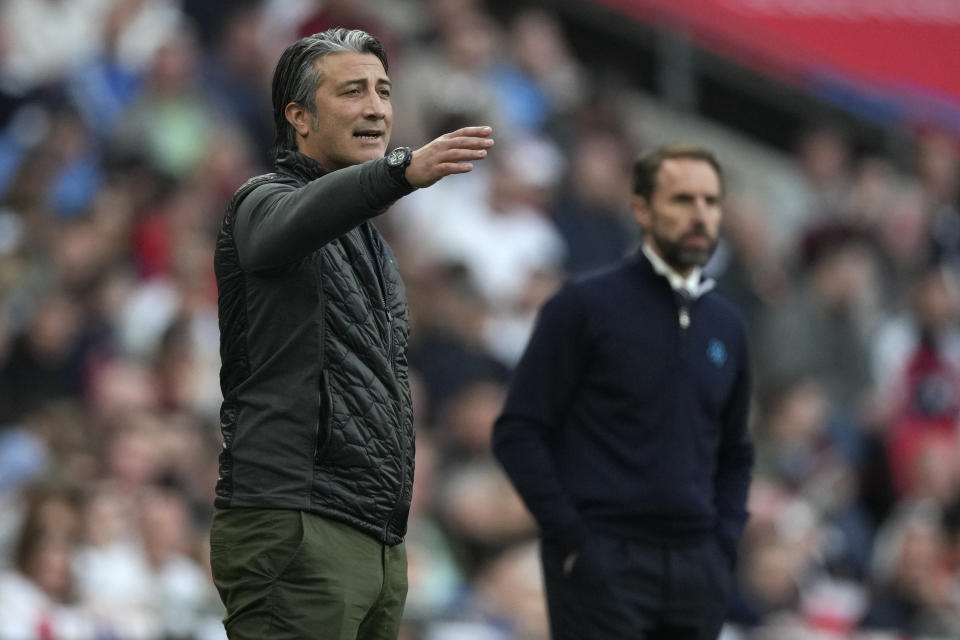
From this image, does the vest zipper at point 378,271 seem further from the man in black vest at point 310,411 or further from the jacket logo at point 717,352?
the jacket logo at point 717,352

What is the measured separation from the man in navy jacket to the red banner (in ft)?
24.7

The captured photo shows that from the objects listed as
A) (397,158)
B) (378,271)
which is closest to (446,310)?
(378,271)

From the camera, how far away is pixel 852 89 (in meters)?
13.5

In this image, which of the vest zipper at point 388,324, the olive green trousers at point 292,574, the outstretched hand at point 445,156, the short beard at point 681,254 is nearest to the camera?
the outstretched hand at point 445,156

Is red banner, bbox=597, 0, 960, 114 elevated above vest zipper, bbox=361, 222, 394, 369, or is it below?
above

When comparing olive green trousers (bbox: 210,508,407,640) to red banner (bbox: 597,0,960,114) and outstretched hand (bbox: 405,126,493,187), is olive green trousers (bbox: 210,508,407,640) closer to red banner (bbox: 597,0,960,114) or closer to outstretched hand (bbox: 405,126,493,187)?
outstretched hand (bbox: 405,126,493,187)

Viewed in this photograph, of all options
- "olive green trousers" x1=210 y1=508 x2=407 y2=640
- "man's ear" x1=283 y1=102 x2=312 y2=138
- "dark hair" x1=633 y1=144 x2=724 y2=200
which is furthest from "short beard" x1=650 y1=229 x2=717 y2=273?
"olive green trousers" x1=210 y1=508 x2=407 y2=640

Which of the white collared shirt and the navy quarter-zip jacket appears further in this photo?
the white collared shirt

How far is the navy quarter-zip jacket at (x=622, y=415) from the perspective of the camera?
5258mm

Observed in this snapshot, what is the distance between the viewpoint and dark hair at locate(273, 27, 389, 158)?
4.06m

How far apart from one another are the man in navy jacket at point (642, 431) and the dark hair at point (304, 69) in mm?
1465

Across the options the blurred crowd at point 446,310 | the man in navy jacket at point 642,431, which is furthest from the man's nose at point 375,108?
the blurred crowd at point 446,310

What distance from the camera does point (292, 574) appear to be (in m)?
3.88

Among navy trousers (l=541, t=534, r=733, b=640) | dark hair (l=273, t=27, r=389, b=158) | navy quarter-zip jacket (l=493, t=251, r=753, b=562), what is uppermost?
dark hair (l=273, t=27, r=389, b=158)
